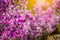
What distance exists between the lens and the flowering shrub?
10.1 ft

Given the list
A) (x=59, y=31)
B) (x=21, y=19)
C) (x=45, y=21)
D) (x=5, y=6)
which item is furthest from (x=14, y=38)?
(x=59, y=31)

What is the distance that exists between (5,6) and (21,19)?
1.08 feet

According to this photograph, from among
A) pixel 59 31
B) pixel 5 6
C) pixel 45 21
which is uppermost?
pixel 5 6

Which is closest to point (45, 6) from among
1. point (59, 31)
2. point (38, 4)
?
point (38, 4)

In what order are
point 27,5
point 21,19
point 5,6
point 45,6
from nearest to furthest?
1. point 5,6
2. point 21,19
3. point 27,5
4. point 45,6

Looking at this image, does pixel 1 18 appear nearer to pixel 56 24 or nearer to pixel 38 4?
pixel 38 4

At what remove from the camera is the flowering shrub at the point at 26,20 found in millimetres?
3074

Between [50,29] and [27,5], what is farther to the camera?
[50,29]

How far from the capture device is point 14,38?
3287mm

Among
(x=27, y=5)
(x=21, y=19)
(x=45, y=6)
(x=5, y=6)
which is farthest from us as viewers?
(x=45, y=6)

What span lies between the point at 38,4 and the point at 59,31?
26.0 inches

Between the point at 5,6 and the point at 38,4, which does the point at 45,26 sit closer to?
the point at 38,4

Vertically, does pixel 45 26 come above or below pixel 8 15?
below

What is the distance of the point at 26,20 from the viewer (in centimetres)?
344
